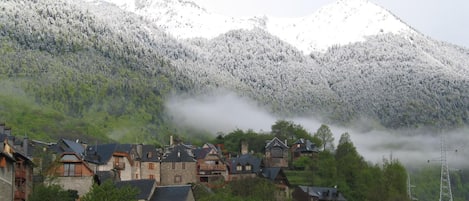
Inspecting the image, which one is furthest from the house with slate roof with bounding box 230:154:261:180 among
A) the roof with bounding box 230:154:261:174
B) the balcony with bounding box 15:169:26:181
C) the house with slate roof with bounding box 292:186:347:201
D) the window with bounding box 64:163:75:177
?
the balcony with bounding box 15:169:26:181

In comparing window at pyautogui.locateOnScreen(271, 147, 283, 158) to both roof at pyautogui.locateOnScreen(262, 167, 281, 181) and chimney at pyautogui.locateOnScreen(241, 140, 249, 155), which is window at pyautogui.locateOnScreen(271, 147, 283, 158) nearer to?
chimney at pyautogui.locateOnScreen(241, 140, 249, 155)

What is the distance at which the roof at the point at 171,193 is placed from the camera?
256ft

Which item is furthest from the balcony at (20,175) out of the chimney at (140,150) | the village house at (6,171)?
the chimney at (140,150)

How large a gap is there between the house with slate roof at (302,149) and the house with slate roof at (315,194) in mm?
32700

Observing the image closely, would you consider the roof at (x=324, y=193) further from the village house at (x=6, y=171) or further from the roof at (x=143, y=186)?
the village house at (x=6, y=171)

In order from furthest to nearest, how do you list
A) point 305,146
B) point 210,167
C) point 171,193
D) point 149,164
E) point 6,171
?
1. point 305,146
2. point 210,167
3. point 149,164
4. point 171,193
5. point 6,171

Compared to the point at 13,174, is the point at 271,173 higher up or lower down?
higher up

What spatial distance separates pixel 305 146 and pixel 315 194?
133ft

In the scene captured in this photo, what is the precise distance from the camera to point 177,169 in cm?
11044

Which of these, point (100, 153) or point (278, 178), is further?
point (278, 178)

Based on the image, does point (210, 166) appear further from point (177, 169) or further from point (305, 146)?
point (305, 146)

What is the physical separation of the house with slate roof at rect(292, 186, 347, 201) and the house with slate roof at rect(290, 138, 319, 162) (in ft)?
107

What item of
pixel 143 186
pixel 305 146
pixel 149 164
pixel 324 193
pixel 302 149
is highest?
pixel 305 146

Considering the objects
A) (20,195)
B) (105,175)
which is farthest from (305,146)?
(20,195)
